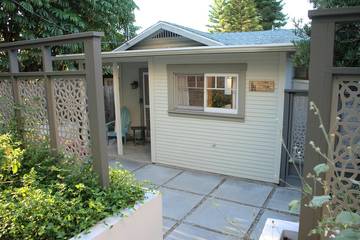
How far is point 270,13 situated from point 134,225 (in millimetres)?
23809

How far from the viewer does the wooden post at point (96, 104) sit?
2533 millimetres

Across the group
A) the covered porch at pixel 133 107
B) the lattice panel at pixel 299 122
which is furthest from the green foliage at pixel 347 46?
the covered porch at pixel 133 107

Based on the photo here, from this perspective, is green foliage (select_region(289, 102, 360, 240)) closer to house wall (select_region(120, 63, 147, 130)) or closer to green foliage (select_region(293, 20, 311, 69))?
green foliage (select_region(293, 20, 311, 69))

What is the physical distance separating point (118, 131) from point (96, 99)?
4.81 meters

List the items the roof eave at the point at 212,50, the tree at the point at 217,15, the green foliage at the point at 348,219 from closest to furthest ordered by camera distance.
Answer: the green foliage at the point at 348,219 < the roof eave at the point at 212,50 < the tree at the point at 217,15

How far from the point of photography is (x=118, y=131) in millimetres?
7348

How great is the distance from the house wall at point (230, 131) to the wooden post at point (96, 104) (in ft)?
11.7

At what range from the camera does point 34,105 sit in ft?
10.9

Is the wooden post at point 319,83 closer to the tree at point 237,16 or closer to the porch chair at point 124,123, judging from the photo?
the porch chair at point 124,123

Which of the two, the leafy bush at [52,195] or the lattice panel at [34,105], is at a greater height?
the lattice panel at [34,105]

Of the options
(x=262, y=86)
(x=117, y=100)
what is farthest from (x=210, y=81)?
(x=117, y=100)

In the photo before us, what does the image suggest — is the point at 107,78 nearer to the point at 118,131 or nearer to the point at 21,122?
the point at 118,131

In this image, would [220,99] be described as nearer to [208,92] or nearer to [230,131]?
[208,92]

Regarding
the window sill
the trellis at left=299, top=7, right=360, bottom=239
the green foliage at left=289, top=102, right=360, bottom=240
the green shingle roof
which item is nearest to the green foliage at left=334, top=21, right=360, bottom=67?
the trellis at left=299, top=7, right=360, bottom=239
